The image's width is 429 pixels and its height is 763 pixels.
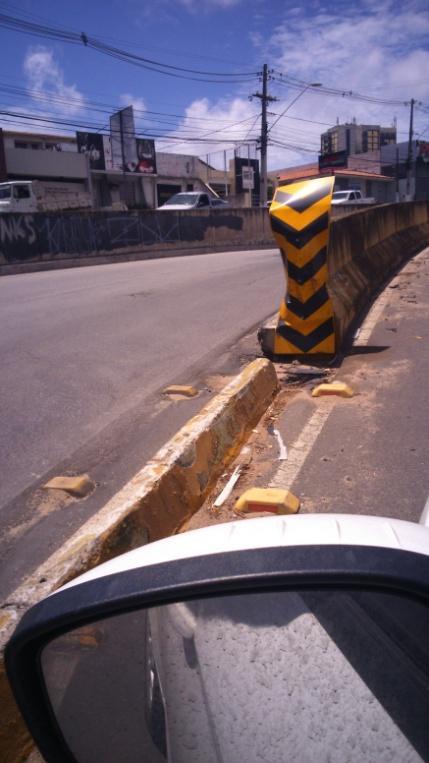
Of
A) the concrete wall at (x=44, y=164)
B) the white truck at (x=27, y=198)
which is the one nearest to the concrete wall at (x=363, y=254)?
the white truck at (x=27, y=198)

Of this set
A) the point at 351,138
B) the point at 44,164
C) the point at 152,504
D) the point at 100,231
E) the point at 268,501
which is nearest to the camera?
the point at 152,504

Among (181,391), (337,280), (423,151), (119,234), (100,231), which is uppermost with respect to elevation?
(423,151)

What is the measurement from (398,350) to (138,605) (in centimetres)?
671

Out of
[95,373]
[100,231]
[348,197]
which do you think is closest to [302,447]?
[95,373]

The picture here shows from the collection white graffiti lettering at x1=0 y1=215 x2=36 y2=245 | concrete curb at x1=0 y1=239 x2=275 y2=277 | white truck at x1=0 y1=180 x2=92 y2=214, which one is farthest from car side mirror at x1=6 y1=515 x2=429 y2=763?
white truck at x1=0 y1=180 x2=92 y2=214

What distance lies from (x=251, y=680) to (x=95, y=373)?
5872 mm

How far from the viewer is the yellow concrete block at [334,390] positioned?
5.75 m

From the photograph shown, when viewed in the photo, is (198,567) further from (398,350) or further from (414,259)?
(414,259)

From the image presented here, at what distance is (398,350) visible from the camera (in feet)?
24.3

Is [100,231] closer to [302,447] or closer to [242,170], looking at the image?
[302,447]

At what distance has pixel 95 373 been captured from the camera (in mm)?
6859

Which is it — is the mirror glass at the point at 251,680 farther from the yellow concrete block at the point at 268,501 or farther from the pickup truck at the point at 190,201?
the pickup truck at the point at 190,201

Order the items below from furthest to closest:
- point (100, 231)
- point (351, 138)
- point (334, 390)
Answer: point (351, 138)
point (100, 231)
point (334, 390)

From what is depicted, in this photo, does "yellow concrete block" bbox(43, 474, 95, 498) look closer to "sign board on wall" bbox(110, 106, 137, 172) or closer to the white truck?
the white truck
